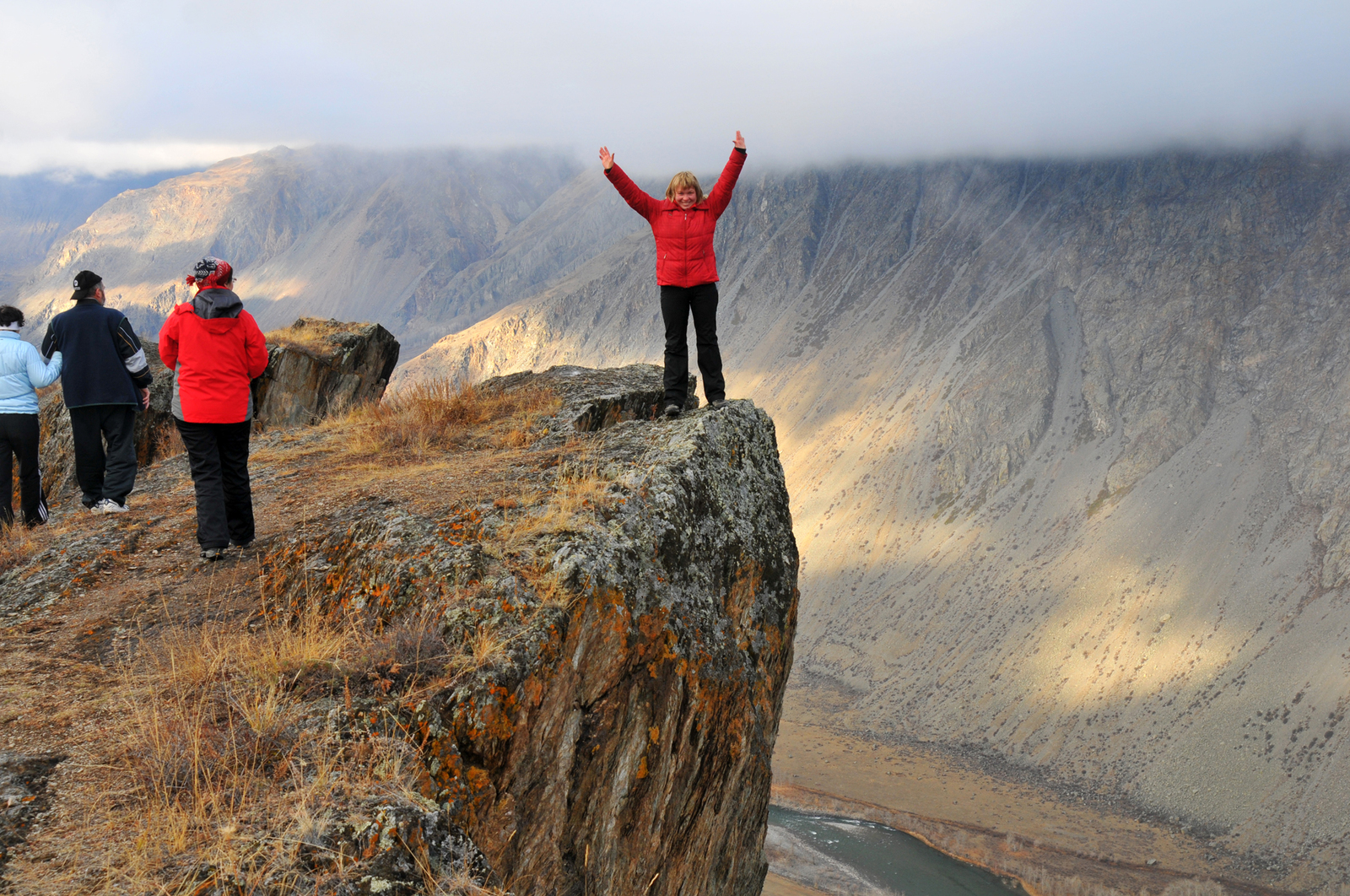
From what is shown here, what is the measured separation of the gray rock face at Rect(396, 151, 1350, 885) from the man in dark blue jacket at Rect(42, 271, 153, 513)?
59.2 meters

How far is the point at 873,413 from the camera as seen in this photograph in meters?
104

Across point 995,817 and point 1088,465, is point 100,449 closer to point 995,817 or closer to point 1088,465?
point 995,817

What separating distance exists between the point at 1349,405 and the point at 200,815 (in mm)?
Result: 97710

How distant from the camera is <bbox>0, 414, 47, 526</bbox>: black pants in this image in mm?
7945

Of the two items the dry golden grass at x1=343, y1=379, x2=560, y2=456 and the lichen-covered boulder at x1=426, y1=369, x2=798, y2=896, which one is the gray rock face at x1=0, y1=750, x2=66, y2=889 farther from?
the dry golden grass at x1=343, y1=379, x2=560, y2=456

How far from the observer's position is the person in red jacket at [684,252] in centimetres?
780

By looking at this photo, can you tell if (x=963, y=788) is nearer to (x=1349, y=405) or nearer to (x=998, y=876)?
(x=998, y=876)

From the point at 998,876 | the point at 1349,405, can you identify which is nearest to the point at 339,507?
the point at 998,876

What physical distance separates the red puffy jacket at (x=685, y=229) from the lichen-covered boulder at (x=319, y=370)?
7653 mm

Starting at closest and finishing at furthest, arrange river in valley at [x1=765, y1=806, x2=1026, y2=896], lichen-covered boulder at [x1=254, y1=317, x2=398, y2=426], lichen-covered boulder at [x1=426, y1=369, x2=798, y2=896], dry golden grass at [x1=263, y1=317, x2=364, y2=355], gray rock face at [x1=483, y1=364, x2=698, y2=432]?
lichen-covered boulder at [x1=426, y1=369, x2=798, y2=896], gray rock face at [x1=483, y1=364, x2=698, y2=432], lichen-covered boulder at [x1=254, y1=317, x2=398, y2=426], dry golden grass at [x1=263, y1=317, x2=364, y2=355], river in valley at [x1=765, y1=806, x2=1026, y2=896]

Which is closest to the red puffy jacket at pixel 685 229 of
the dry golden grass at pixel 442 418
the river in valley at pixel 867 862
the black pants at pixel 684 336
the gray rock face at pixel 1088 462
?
the black pants at pixel 684 336

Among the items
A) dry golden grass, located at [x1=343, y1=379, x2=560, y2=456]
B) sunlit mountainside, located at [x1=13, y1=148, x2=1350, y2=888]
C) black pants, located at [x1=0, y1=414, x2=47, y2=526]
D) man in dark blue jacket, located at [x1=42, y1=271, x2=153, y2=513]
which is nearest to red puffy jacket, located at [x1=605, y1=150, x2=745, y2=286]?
dry golden grass, located at [x1=343, y1=379, x2=560, y2=456]

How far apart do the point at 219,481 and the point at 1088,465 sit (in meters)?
92.0

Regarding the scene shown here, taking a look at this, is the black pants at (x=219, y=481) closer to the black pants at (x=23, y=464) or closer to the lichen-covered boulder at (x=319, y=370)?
the black pants at (x=23, y=464)
